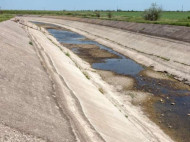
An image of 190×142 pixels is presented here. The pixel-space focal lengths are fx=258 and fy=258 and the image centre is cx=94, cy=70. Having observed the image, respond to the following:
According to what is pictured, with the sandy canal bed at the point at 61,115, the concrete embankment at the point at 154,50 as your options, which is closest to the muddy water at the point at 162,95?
the sandy canal bed at the point at 61,115

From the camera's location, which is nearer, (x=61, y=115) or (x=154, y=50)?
(x=61, y=115)

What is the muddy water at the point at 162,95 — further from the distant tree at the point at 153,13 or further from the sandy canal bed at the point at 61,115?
the distant tree at the point at 153,13

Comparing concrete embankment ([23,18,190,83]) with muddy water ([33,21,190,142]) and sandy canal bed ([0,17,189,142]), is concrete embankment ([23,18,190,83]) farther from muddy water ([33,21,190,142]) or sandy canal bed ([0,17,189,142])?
sandy canal bed ([0,17,189,142])

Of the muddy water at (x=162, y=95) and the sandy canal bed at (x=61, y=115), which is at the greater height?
the sandy canal bed at (x=61, y=115)

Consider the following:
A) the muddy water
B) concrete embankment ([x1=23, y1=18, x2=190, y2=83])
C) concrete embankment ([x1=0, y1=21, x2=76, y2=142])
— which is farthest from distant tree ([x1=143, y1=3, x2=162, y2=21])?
concrete embankment ([x1=0, y1=21, x2=76, y2=142])

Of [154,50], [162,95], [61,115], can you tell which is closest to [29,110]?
[61,115]

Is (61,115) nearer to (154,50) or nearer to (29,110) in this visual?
(29,110)

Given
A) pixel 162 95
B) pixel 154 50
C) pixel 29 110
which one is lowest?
pixel 162 95

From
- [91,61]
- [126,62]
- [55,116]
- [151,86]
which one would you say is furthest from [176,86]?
[55,116]

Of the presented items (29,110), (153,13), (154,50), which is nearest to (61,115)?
(29,110)

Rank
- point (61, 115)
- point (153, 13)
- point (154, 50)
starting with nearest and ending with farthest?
point (61, 115), point (154, 50), point (153, 13)

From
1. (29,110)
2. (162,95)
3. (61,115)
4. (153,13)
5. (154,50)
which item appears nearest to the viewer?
(29,110)

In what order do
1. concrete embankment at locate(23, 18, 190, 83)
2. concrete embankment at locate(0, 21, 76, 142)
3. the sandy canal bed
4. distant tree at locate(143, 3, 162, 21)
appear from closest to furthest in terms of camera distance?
concrete embankment at locate(0, 21, 76, 142) < the sandy canal bed < concrete embankment at locate(23, 18, 190, 83) < distant tree at locate(143, 3, 162, 21)

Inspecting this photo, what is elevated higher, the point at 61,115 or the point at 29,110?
the point at 29,110
